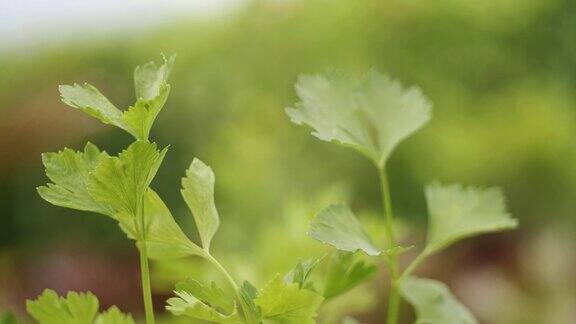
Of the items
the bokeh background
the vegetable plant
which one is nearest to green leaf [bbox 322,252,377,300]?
the vegetable plant

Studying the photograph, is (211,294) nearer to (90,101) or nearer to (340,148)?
(90,101)

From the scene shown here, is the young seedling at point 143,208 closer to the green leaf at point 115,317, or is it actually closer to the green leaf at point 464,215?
the green leaf at point 115,317

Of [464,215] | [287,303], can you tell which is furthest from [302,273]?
[464,215]

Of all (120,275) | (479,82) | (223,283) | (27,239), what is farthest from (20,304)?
(223,283)

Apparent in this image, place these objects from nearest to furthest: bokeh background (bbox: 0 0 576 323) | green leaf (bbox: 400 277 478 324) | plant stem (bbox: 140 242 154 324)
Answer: plant stem (bbox: 140 242 154 324), green leaf (bbox: 400 277 478 324), bokeh background (bbox: 0 0 576 323)

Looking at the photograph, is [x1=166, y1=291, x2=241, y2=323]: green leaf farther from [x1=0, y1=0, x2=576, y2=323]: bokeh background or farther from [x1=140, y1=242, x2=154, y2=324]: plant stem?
[x1=0, y1=0, x2=576, y2=323]: bokeh background

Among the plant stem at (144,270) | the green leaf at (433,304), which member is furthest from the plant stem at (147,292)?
the green leaf at (433,304)

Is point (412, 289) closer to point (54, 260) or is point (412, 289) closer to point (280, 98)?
point (54, 260)
